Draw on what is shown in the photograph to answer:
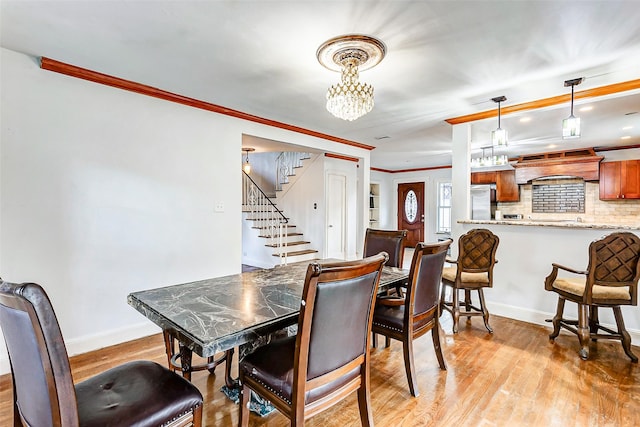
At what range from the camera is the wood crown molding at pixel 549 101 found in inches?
109

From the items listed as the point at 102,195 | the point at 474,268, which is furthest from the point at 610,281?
the point at 102,195

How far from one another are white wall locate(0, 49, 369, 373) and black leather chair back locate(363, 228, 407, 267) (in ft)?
5.48

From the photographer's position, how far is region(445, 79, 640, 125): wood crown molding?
2781 millimetres

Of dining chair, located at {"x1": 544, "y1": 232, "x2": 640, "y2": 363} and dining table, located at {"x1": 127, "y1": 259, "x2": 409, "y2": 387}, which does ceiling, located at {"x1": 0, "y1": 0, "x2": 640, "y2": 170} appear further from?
dining table, located at {"x1": 127, "y1": 259, "x2": 409, "y2": 387}

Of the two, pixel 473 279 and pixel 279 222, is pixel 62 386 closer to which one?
pixel 473 279

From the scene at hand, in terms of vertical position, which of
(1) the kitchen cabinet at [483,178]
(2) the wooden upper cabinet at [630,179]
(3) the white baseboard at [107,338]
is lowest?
(3) the white baseboard at [107,338]

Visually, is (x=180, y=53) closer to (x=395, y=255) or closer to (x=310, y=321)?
(x=310, y=321)

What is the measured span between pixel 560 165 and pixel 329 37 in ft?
20.4

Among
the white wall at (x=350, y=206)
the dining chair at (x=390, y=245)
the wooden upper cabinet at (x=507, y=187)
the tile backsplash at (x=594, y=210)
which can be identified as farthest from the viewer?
the wooden upper cabinet at (x=507, y=187)

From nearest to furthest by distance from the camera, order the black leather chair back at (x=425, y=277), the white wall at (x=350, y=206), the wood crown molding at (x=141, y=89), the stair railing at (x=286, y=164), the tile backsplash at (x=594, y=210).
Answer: the black leather chair back at (x=425, y=277), the wood crown molding at (x=141, y=89), the tile backsplash at (x=594, y=210), the white wall at (x=350, y=206), the stair railing at (x=286, y=164)

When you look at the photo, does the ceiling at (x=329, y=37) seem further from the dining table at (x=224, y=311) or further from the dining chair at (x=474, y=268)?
the dining table at (x=224, y=311)

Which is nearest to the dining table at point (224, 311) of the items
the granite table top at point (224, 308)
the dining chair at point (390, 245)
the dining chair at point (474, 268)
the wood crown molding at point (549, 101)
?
the granite table top at point (224, 308)

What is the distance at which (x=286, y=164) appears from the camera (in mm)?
7141

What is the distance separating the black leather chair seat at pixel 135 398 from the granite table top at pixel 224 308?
0.63 feet
